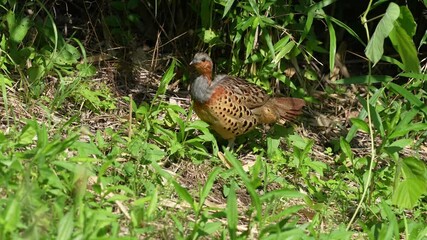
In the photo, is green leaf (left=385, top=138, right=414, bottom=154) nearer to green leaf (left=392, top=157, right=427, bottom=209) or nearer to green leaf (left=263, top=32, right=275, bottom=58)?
green leaf (left=392, top=157, right=427, bottom=209)

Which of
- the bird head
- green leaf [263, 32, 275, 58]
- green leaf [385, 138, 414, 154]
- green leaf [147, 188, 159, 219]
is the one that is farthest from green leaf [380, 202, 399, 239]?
the bird head

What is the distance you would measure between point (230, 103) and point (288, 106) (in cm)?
46

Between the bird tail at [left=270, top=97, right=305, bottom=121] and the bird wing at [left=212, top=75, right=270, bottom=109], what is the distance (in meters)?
0.09

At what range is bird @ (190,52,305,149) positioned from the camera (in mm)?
6020

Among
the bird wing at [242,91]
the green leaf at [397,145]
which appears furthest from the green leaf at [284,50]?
the green leaf at [397,145]

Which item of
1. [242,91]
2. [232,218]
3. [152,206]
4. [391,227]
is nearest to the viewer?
[232,218]

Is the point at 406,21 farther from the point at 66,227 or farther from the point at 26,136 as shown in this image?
the point at 66,227

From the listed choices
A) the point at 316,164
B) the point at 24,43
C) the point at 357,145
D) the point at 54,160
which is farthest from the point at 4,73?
the point at 357,145

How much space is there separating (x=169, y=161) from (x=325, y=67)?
7.46 ft

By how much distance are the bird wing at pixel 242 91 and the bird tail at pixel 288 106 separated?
0.29ft

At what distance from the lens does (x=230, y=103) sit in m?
6.10

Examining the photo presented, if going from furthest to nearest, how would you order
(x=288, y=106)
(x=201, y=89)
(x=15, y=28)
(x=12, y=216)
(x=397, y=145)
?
1. (x=288, y=106)
2. (x=201, y=89)
3. (x=15, y=28)
4. (x=397, y=145)
5. (x=12, y=216)

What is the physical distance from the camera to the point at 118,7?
6723 mm

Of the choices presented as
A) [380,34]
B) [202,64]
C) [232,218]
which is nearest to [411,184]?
[380,34]
